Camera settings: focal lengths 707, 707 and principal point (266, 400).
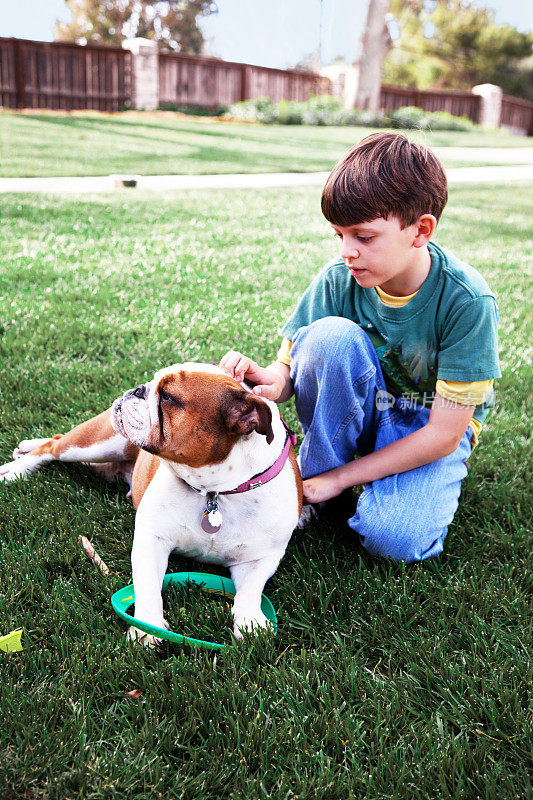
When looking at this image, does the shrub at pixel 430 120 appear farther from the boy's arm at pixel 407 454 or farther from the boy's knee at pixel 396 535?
the boy's knee at pixel 396 535

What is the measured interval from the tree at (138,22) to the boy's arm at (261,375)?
40.7m

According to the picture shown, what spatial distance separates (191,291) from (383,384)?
3031 mm

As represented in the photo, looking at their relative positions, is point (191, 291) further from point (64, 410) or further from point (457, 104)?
point (457, 104)

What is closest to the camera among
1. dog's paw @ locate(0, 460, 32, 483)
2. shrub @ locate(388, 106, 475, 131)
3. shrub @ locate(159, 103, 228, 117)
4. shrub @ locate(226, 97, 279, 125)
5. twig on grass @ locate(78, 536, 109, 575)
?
twig on grass @ locate(78, 536, 109, 575)

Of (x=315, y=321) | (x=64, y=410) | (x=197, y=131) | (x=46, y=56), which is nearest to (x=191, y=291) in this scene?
(x=64, y=410)

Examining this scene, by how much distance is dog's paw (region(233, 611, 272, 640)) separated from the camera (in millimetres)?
2252

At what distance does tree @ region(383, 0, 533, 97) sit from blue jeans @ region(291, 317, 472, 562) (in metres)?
44.3

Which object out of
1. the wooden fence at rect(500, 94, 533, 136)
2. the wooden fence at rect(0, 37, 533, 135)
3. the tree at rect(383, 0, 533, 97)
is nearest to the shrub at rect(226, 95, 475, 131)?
the wooden fence at rect(0, 37, 533, 135)

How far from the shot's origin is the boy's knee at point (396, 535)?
2688 millimetres

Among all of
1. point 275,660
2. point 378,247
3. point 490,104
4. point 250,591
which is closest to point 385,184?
point 378,247

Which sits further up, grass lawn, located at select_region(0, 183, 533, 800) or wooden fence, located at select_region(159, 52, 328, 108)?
wooden fence, located at select_region(159, 52, 328, 108)

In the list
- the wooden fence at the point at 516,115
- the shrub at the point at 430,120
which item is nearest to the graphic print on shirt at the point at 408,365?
the shrub at the point at 430,120

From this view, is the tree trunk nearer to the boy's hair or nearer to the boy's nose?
the boy's hair

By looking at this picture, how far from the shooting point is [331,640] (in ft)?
7.54
